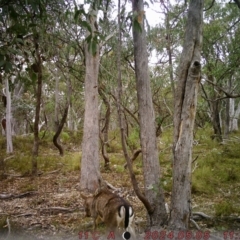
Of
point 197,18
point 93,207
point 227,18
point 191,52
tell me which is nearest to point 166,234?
point 93,207

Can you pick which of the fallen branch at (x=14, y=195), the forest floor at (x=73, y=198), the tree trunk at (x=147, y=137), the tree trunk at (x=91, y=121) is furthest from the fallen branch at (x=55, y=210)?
the tree trunk at (x=147, y=137)

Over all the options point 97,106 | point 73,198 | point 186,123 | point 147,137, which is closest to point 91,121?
point 97,106

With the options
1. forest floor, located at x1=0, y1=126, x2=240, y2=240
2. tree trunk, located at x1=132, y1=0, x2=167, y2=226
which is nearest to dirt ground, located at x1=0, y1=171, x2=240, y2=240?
forest floor, located at x1=0, y1=126, x2=240, y2=240

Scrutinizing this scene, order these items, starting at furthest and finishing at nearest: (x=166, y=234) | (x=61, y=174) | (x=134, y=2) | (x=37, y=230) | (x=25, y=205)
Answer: (x=61, y=174) → (x=25, y=205) → (x=37, y=230) → (x=134, y=2) → (x=166, y=234)

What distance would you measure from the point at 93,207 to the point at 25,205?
6.95 feet

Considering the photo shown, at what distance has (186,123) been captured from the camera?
4.41 m

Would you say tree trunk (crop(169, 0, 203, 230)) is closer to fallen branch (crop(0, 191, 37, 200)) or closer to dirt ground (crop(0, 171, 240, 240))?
dirt ground (crop(0, 171, 240, 240))

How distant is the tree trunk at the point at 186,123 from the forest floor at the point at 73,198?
15.1 inches

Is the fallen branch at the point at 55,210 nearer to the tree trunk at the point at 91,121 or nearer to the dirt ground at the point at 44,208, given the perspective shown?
the dirt ground at the point at 44,208

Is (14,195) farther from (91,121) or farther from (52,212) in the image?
(91,121)

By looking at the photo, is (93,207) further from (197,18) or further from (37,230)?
(197,18)

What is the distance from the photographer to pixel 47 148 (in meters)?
15.6

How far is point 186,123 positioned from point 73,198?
12.9ft

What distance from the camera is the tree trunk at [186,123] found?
4.39 meters
